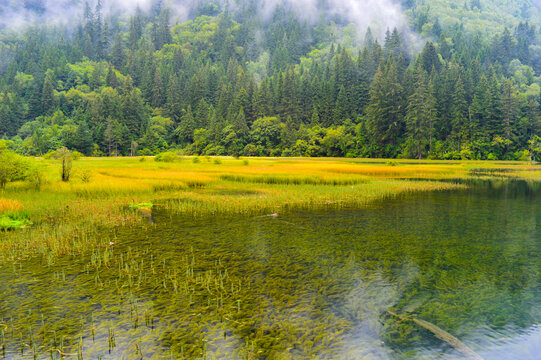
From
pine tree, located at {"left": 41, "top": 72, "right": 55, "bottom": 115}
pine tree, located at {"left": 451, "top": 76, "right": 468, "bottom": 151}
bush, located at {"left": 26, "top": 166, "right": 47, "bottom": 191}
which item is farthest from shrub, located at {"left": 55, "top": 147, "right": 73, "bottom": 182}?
pine tree, located at {"left": 41, "top": 72, "right": 55, "bottom": 115}

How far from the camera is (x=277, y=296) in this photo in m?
10.8

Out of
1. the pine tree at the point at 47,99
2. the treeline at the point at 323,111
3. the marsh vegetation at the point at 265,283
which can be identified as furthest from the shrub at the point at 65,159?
the pine tree at the point at 47,99

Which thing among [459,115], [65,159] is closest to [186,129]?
[459,115]

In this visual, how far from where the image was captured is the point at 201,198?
30.3 meters

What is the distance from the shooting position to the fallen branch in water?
315 inches

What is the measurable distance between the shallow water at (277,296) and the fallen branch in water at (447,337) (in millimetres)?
178

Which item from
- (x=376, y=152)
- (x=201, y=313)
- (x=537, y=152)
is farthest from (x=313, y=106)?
(x=201, y=313)

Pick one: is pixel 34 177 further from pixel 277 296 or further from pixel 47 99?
pixel 47 99

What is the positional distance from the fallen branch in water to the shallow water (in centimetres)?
18

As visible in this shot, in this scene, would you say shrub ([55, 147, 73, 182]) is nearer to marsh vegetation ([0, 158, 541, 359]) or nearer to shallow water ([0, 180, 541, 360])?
marsh vegetation ([0, 158, 541, 359])

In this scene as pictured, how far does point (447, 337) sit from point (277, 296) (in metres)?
4.86

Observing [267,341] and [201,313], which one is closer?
[267,341]

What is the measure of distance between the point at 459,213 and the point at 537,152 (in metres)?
105

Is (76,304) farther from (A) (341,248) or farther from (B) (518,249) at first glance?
(B) (518,249)
